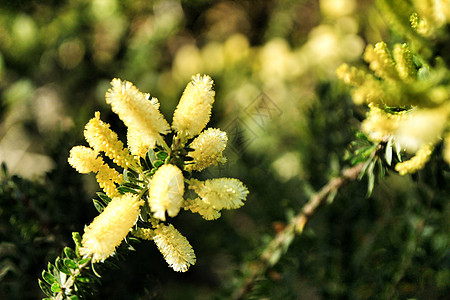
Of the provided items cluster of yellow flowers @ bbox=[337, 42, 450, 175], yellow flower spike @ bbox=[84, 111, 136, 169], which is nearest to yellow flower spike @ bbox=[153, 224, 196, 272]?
yellow flower spike @ bbox=[84, 111, 136, 169]

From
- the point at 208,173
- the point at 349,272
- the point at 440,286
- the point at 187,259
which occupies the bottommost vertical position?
the point at 440,286

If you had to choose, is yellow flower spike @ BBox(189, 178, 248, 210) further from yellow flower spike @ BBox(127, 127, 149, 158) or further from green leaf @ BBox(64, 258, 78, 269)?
green leaf @ BBox(64, 258, 78, 269)

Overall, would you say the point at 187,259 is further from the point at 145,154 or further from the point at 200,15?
the point at 200,15

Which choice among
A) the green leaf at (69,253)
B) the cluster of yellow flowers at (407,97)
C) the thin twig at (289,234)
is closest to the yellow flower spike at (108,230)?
the green leaf at (69,253)

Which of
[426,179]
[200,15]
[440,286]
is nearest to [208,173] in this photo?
[426,179]

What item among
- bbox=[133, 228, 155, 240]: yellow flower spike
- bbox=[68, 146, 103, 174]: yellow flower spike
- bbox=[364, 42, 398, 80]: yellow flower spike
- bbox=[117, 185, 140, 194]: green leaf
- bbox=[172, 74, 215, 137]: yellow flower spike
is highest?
bbox=[68, 146, 103, 174]: yellow flower spike

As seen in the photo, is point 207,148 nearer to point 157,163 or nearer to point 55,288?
point 157,163
